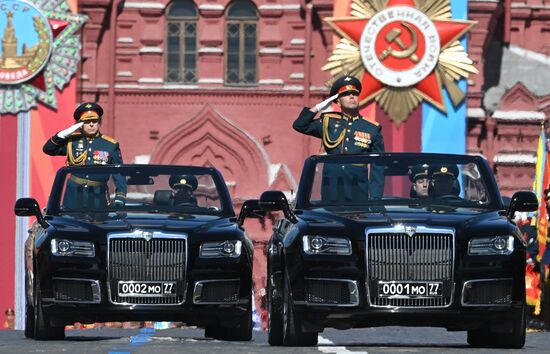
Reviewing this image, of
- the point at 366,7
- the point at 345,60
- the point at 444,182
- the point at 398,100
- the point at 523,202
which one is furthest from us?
the point at 345,60

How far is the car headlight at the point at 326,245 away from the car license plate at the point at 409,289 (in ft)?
1.07

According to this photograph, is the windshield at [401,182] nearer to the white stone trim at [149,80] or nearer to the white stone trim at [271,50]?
the white stone trim at [271,50]

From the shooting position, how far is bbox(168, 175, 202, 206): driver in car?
15.3 m

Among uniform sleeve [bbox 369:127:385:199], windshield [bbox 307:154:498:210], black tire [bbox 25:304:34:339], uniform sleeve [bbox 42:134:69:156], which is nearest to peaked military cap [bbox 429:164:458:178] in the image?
windshield [bbox 307:154:498:210]

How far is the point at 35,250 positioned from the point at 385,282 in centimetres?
305

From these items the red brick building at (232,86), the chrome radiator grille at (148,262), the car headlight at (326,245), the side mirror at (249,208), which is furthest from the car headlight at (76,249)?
the red brick building at (232,86)

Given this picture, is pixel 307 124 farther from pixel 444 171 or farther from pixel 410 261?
pixel 410 261

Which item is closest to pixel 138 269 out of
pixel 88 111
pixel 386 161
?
pixel 386 161

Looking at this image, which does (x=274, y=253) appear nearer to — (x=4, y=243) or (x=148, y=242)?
(x=148, y=242)

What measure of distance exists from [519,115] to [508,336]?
83.4 ft

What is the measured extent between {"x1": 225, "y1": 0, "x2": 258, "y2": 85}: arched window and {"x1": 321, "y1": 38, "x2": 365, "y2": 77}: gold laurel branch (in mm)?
1883

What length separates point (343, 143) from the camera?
51.6ft

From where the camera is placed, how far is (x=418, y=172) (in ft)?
46.3

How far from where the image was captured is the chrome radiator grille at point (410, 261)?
42.0ft
